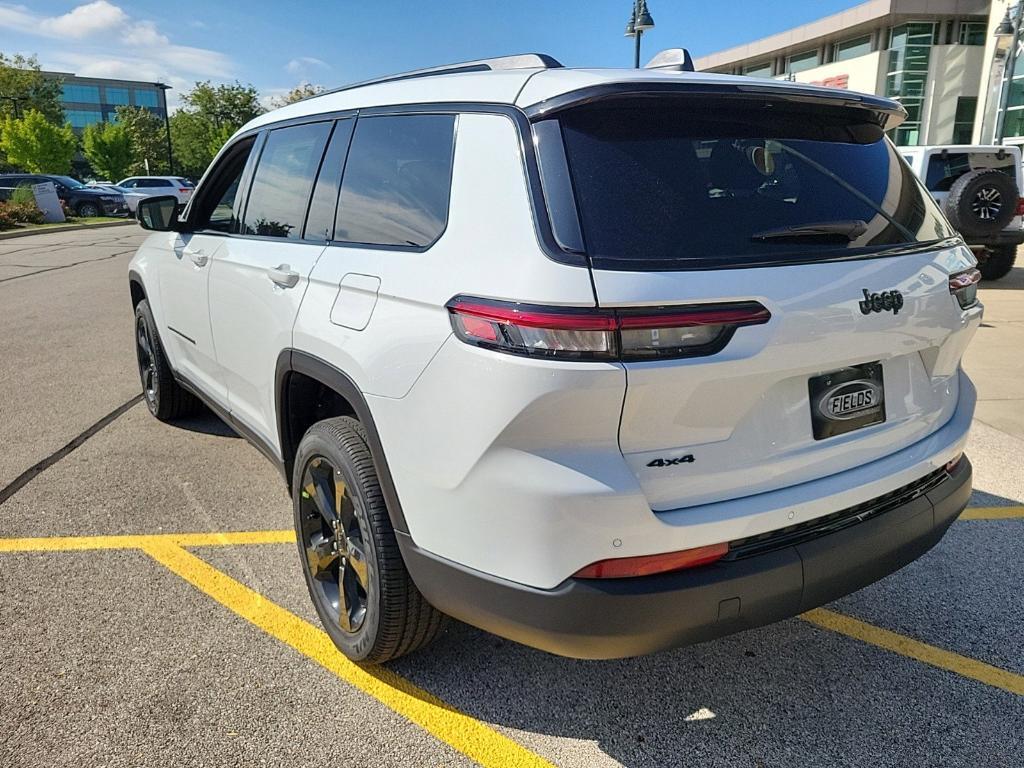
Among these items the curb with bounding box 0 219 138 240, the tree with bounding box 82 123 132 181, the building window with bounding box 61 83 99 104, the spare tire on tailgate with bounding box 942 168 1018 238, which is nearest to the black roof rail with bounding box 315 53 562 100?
the spare tire on tailgate with bounding box 942 168 1018 238

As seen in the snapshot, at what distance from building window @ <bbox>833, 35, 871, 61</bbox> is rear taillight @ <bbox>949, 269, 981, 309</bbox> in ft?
145

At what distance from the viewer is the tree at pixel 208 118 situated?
5950 cm

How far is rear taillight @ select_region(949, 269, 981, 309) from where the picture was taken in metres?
2.36

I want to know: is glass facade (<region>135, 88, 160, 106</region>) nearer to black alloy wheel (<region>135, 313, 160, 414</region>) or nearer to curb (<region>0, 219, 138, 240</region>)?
curb (<region>0, 219, 138, 240</region>)

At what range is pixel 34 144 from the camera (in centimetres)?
3931

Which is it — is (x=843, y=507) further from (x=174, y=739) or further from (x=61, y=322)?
(x=61, y=322)

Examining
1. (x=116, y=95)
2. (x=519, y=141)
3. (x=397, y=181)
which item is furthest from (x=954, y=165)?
(x=116, y=95)

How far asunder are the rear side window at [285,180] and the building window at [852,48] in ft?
144

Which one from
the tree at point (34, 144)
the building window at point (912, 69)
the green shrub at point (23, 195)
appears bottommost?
the green shrub at point (23, 195)

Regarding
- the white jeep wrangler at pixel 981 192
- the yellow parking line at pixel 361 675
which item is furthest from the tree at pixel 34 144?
the yellow parking line at pixel 361 675

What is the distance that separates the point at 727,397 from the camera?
1.89 meters

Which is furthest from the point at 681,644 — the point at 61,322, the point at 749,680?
the point at 61,322

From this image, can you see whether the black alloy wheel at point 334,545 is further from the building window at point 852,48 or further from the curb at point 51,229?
the building window at point 852,48

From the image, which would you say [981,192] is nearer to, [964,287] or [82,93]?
[964,287]
